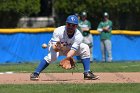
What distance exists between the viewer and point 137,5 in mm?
27438

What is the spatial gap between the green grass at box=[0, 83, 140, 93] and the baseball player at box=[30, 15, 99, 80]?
1.47 m

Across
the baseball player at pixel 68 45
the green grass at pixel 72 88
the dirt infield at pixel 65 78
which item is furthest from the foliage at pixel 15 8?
the green grass at pixel 72 88

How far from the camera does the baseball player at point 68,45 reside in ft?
40.7

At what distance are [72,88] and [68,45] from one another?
91.1 inches

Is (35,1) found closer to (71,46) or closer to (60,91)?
(71,46)

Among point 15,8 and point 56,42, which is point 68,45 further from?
point 15,8

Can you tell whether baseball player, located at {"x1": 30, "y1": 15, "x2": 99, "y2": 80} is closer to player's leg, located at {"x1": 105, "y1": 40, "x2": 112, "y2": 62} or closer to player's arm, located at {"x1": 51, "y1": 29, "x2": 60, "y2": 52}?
player's arm, located at {"x1": 51, "y1": 29, "x2": 60, "y2": 52}

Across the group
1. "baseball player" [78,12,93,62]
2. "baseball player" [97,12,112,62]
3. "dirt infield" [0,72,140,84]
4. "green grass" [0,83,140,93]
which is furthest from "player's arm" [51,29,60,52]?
"baseball player" [97,12,112,62]

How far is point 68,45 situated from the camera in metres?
12.7

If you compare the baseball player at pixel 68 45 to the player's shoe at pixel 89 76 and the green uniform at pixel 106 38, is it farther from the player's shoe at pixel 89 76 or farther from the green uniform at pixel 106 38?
the green uniform at pixel 106 38

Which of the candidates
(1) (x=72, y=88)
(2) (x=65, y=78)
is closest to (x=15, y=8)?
(2) (x=65, y=78)

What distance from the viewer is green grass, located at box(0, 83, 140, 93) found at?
33.3 ft

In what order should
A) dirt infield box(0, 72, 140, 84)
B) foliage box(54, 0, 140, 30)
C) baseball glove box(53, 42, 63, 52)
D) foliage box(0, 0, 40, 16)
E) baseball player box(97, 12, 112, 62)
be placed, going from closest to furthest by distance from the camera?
dirt infield box(0, 72, 140, 84), baseball glove box(53, 42, 63, 52), baseball player box(97, 12, 112, 62), foliage box(0, 0, 40, 16), foliage box(54, 0, 140, 30)

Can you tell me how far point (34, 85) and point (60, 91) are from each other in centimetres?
113
